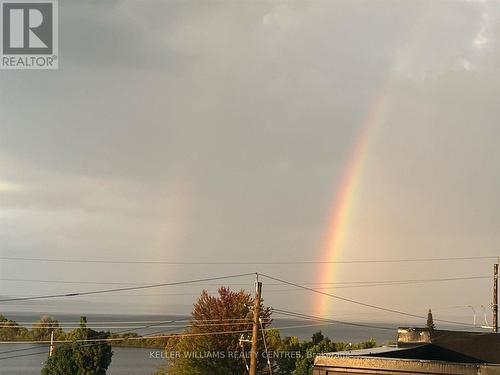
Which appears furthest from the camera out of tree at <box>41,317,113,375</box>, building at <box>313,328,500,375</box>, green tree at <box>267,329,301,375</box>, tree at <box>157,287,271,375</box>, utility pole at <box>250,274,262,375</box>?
tree at <box>41,317,113,375</box>

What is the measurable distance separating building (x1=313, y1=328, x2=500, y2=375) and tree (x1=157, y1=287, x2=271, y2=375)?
59.4 ft

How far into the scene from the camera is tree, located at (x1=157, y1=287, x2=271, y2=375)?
3919 centimetres

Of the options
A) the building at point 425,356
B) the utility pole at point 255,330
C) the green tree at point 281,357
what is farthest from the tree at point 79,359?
the building at point 425,356

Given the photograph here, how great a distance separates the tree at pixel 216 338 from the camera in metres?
39.2

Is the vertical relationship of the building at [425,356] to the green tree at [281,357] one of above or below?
above

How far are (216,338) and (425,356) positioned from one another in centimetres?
2161

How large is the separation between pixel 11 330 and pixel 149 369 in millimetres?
32593

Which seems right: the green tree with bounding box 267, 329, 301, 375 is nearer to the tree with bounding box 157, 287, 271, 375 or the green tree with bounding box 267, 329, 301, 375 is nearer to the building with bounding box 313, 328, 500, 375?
the tree with bounding box 157, 287, 271, 375

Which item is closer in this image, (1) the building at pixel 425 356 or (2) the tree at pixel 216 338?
(1) the building at pixel 425 356

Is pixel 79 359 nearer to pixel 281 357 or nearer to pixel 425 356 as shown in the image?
A: pixel 281 357

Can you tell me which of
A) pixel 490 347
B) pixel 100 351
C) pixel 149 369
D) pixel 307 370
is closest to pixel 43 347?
pixel 149 369

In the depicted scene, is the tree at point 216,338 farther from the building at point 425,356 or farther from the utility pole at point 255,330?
the building at point 425,356

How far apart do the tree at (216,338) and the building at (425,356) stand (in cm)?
1810

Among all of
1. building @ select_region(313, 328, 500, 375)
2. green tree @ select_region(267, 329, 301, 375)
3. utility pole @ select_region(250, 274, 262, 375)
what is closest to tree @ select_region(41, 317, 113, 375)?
green tree @ select_region(267, 329, 301, 375)
